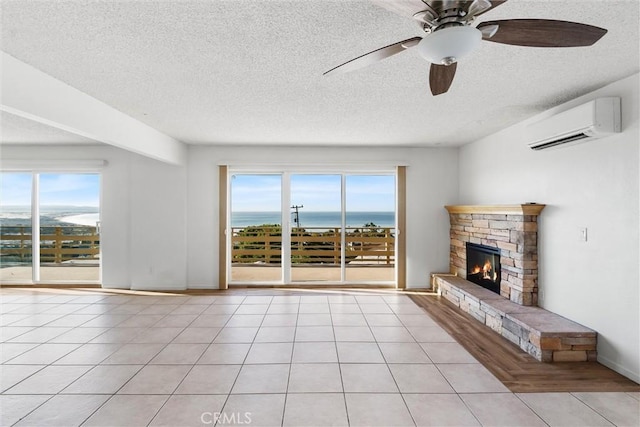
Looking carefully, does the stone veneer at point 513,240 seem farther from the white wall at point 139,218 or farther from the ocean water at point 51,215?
the ocean water at point 51,215

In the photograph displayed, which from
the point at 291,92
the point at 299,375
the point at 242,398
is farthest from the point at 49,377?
the point at 291,92

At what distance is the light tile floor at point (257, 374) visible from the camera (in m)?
2.25

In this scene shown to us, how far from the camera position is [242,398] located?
2.45 metres

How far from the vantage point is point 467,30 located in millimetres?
1415

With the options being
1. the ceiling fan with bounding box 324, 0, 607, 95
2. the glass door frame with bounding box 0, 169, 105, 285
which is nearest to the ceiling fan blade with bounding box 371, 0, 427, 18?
the ceiling fan with bounding box 324, 0, 607, 95

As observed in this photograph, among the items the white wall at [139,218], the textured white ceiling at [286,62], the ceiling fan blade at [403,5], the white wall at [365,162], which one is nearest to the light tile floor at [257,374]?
the white wall at [139,218]

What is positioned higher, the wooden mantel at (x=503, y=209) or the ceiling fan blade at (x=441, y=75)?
the ceiling fan blade at (x=441, y=75)

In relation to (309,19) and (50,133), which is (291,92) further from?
(50,133)

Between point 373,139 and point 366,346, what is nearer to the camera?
point 366,346

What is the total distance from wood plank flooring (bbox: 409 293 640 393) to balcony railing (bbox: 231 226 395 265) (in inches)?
107

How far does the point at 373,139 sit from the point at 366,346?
9.98 feet

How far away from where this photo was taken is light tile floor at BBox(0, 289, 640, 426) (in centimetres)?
225

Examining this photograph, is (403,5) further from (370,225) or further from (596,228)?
(370,225)

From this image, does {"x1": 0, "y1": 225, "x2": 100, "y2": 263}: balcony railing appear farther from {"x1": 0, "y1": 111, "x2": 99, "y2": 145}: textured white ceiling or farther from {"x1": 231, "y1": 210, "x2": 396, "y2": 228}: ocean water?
{"x1": 231, "y1": 210, "x2": 396, "y2": 228}: ocean water
